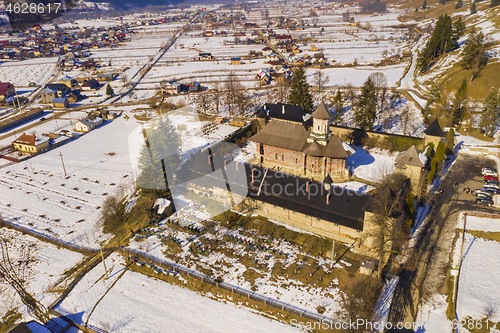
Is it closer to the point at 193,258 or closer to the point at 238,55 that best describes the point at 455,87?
the point at 193,258

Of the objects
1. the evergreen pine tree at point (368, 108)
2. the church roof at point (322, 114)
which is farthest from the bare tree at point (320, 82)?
the church roof at point (322, 114)

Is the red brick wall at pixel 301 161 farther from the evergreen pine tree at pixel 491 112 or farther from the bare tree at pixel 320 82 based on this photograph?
the bare tree at pixel 320 82

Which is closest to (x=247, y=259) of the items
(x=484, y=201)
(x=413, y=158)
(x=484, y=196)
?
(x=413, y=158)

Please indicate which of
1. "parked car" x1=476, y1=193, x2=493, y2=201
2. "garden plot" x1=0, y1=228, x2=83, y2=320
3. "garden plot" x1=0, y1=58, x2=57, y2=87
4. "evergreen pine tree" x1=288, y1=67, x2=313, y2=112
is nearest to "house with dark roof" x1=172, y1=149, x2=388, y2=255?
"garden plot" x1=0, y1=228, x2=83, y2=320

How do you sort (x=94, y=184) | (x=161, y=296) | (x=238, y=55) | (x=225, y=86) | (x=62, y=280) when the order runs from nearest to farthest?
(x=161, y=296) < (x=62, y=280) < (x=94, y=184) < (x=225, y=86) < (x=238, y=55)

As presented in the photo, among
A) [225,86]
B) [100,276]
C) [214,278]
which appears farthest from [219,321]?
[225,86]

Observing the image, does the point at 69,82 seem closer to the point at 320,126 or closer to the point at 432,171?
the point at 320,126
